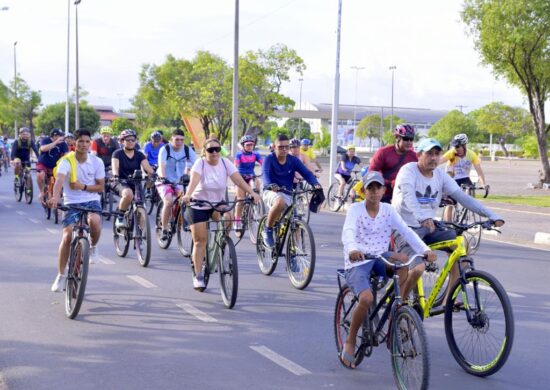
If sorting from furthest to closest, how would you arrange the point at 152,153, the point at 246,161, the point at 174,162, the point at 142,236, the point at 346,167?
the point at 346,167 → the point at 152,153 → the point at 246,161 → the point at 174,162 → the point at 142,236

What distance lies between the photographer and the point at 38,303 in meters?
8.93

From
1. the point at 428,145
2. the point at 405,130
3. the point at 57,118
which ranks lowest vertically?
the point at 428,145

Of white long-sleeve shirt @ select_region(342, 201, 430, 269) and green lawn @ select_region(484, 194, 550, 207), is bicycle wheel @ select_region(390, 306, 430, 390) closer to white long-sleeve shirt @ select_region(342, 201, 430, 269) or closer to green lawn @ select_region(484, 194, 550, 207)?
white long-sleeve shirt @ select_region(342, 201, 430, 269)

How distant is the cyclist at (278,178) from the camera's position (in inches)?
411

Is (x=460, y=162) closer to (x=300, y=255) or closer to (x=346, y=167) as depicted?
(x=300, y=255)

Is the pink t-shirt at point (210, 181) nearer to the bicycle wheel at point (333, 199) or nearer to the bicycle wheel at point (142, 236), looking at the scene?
the bicycle wheel at point (142, 236)

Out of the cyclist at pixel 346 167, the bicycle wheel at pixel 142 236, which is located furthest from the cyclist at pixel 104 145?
the cyclist at pixel 346 167

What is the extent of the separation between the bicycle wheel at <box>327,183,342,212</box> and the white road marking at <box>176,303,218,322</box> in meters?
13.7

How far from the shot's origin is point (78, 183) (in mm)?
9102

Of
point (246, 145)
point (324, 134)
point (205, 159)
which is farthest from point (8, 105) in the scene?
point (205, 159)

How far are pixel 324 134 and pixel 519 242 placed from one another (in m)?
81.8

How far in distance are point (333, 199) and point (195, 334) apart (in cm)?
1529

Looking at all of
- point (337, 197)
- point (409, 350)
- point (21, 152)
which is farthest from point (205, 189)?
point (21, 152)

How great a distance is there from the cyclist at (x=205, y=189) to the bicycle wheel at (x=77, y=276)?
1426 mm
